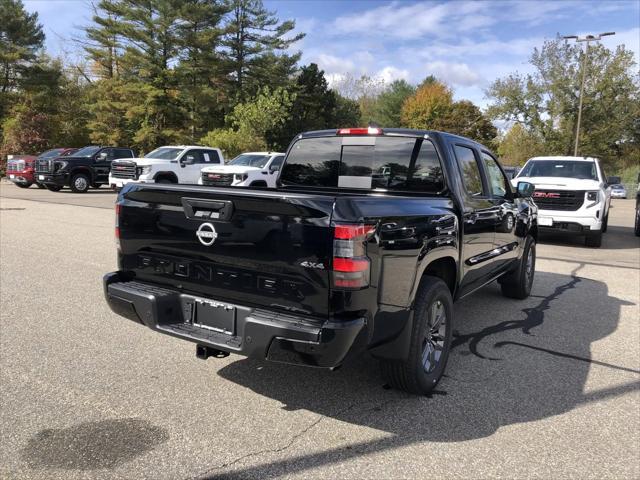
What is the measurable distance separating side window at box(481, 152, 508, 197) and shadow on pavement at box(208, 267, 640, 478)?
136cm

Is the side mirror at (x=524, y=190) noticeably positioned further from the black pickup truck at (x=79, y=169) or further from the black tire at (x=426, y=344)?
the black pickup truck at (x=79, y=169)

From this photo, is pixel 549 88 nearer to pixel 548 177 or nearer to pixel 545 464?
pixel 548 177

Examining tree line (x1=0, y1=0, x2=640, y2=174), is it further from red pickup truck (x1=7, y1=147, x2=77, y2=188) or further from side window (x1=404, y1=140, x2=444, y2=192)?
side window (x1=404, y1=140, x2=444, y2=192)

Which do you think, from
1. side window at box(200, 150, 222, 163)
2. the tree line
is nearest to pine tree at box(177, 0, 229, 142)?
the tree line

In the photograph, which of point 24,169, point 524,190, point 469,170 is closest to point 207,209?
point 469,170

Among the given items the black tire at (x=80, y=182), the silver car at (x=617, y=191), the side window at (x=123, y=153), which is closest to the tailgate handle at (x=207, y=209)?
the black tire at (x=80, y=182)

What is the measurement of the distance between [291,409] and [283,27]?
44.6 m

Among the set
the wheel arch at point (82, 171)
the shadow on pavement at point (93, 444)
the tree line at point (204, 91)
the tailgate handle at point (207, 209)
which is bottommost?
the shadow on pavement at point (93, 444)

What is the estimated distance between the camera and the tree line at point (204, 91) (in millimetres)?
37438

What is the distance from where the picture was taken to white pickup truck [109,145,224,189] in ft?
60.1

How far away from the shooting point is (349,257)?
2.74 meters

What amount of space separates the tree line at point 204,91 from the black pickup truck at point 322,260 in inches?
1219

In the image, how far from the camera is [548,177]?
11.5 meters

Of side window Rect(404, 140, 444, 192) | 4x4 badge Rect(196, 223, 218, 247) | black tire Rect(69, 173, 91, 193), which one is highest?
side window Rect(404, 140, 444, 192)
